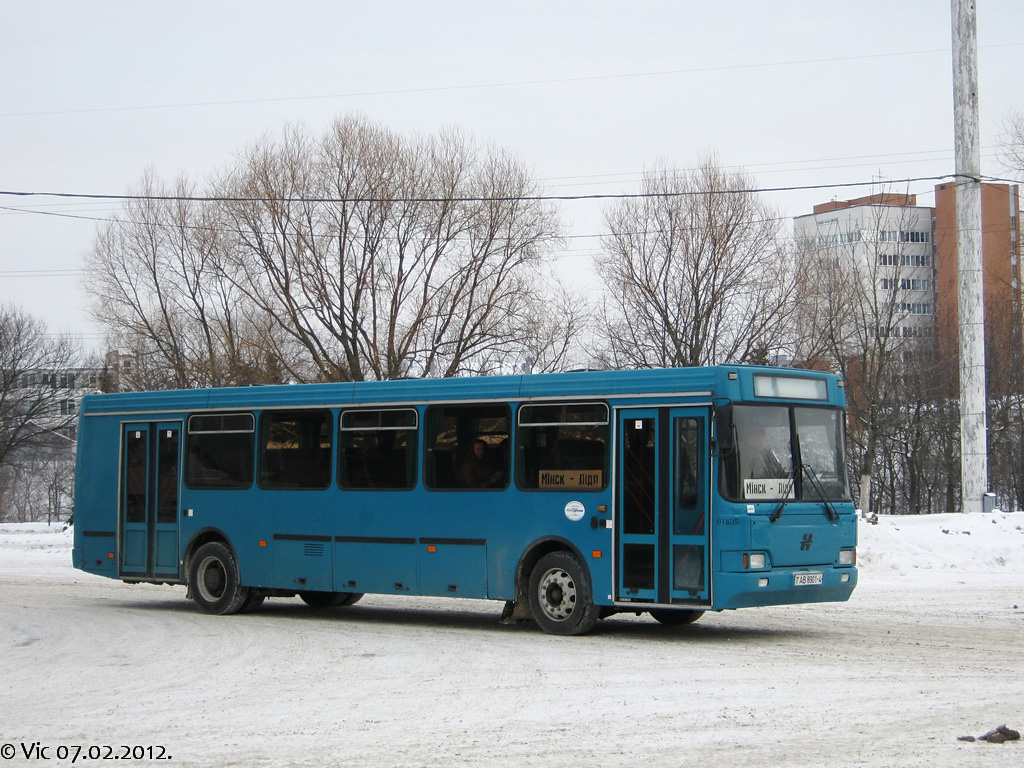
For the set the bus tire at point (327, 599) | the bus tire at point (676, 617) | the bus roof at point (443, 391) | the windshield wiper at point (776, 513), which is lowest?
the bus tire at point (327, 599)

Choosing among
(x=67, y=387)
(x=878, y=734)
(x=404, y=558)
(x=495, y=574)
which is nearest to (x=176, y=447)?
(x=404, y=558)

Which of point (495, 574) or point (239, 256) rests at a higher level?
point (239, 256)

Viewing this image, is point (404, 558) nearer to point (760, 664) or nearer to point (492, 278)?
point (760, 664)

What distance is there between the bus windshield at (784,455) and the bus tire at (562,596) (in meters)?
1.94

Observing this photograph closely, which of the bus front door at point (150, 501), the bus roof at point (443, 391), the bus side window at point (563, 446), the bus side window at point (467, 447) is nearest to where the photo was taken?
the bus roof at point (443, 391)

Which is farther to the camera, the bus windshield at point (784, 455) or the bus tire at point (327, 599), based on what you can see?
the bus tire at point (327, 599)

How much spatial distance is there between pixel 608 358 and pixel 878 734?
36190 mm

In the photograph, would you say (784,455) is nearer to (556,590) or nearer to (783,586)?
(783,586)

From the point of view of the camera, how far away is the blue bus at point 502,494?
42.7ft

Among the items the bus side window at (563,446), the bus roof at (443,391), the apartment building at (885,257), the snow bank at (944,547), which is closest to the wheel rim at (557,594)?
the bus side window at (563,446)

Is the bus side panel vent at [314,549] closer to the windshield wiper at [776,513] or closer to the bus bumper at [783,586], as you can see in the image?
the bus bumper at [783,586]

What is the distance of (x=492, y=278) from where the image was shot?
4266 cm

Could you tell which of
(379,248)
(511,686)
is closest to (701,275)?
(379,248)

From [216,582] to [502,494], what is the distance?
5021 mm
